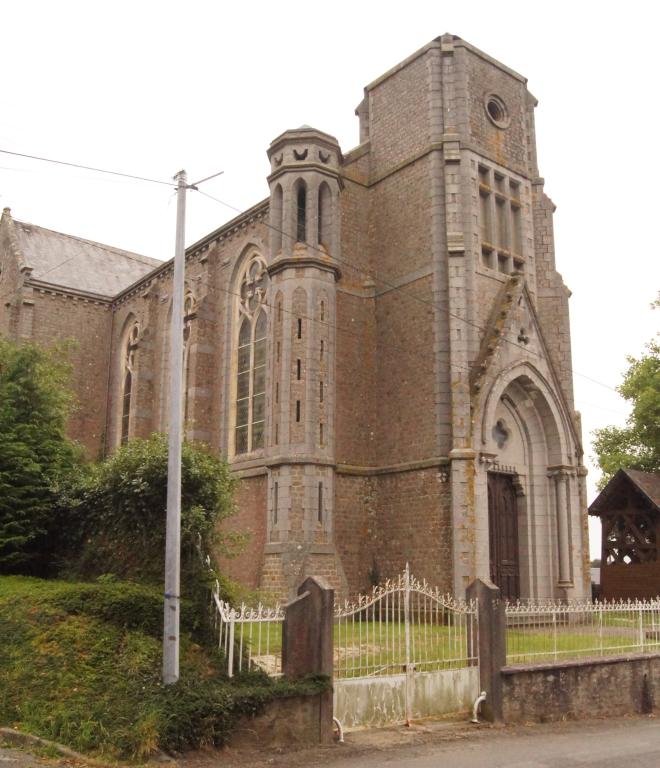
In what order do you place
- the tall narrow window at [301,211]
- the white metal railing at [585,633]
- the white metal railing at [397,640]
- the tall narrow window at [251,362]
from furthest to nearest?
the tall narrow window at [251,362]
the tall narrow window at [301,211]
the white metal railing at [585,633]
the white metal railing at [397,640]

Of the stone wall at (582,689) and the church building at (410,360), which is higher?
the church building at (410,360)

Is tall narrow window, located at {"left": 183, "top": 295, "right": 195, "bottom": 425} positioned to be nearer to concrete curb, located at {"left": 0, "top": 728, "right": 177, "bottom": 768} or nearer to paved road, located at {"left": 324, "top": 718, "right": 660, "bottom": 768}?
paved road, located at {"left": 324, "top": 718, "right": 660, "bottom": 768}

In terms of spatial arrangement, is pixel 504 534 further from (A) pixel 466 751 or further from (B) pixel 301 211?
(A) pixel 466 751

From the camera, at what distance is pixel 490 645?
12461mm

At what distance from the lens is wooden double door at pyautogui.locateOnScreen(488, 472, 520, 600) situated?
22.8 meters

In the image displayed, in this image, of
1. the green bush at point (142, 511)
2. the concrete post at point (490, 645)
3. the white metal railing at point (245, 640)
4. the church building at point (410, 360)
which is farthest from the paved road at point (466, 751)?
the church building at point (410, 360)

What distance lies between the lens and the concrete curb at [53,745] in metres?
8.80

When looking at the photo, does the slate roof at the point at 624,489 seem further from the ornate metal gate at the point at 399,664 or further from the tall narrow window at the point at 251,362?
the ornate metal gate at the point at 399,664

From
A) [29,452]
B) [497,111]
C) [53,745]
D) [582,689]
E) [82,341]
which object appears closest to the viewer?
[53,745]

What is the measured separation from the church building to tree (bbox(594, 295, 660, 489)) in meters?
12.0

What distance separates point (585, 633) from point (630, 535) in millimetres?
12537

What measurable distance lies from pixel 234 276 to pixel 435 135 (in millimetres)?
8635

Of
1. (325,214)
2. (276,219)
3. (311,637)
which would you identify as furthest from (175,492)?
(325,214)

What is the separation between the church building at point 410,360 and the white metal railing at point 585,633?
5.43 m
